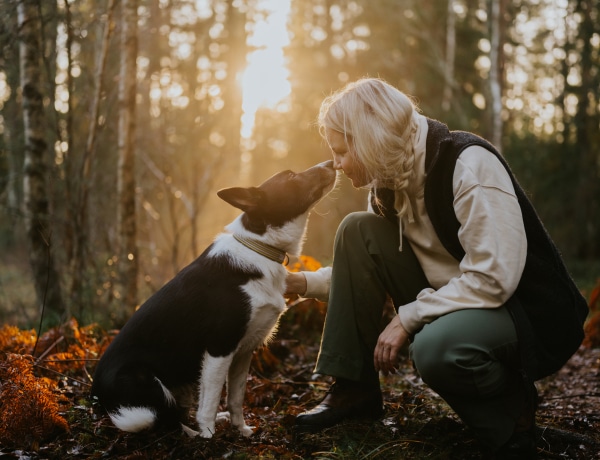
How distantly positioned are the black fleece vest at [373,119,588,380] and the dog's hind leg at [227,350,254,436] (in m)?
1.52

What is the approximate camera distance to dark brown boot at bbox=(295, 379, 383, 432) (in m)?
→ 3.33

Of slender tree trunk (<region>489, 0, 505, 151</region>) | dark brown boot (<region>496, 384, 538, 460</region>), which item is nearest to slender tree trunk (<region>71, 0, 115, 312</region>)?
dark brown boot (<region>496, 384, 538, 460</region>)

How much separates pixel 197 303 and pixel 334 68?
657 inches

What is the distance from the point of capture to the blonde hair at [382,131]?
3.04 metres

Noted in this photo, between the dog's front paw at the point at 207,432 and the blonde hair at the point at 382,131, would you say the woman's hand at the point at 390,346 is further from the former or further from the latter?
the dog's front paw at the point at 207,432

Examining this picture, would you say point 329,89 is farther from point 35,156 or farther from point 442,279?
point 442,279

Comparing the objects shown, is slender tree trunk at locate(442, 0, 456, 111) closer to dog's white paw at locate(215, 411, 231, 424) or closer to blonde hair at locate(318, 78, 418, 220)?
blonde hair at locate(318, 78, 418, 220)

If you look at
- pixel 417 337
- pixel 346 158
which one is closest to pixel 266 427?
pixel 417 337

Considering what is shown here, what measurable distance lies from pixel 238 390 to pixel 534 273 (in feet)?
6.27

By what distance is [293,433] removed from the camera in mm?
3328

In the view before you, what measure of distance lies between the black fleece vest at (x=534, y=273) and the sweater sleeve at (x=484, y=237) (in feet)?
0.30

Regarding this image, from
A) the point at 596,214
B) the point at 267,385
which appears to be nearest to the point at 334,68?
the point at 596,214

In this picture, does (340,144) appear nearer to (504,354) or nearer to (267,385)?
(504,354)

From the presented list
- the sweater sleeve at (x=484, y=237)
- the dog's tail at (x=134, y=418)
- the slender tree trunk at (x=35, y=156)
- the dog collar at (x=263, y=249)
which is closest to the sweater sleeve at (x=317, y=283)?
the dog collar at (x=263, y=249)
